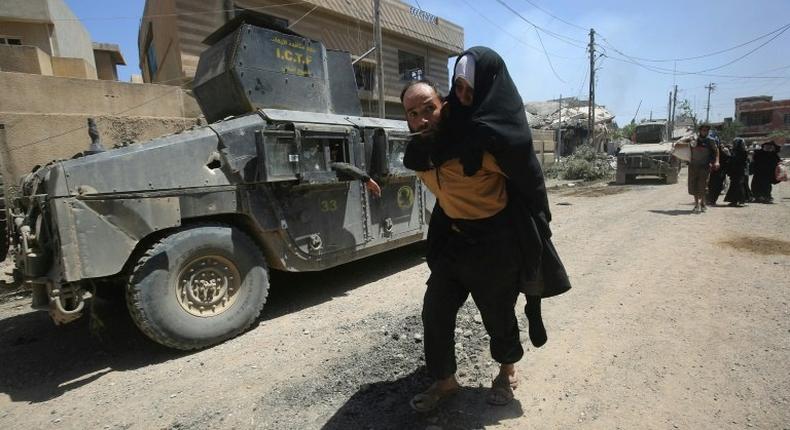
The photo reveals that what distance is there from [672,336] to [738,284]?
165 centimetres

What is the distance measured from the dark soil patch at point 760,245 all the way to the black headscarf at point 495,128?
504 cm

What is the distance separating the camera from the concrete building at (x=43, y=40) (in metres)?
7.41

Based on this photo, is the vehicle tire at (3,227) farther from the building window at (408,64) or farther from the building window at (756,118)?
the building window at (756,118)

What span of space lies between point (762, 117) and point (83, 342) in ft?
205

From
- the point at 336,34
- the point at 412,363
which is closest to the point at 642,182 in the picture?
the point at 336,34

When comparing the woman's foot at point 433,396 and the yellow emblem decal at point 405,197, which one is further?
the yellow emblem decal at point 405,197

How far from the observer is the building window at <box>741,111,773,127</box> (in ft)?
150

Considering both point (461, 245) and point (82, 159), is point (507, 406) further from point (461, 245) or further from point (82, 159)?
point (82, 159)

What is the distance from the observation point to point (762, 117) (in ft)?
152

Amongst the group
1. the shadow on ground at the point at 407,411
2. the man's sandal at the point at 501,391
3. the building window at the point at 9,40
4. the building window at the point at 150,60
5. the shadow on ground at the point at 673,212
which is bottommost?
the shadow on ground at the point at 673,212

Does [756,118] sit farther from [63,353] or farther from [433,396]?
[63,353]

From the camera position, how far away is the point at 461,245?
6.84ft

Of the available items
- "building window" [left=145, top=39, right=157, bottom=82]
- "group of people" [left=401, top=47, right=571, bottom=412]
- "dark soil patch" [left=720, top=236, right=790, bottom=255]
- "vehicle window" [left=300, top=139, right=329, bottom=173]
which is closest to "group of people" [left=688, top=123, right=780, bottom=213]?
"dark soil patch" [left=720, top=236, right=790, bottom=255]

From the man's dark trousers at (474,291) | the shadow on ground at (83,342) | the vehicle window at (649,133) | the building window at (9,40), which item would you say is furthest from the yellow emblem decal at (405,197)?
the vehicle window at (649,133)
